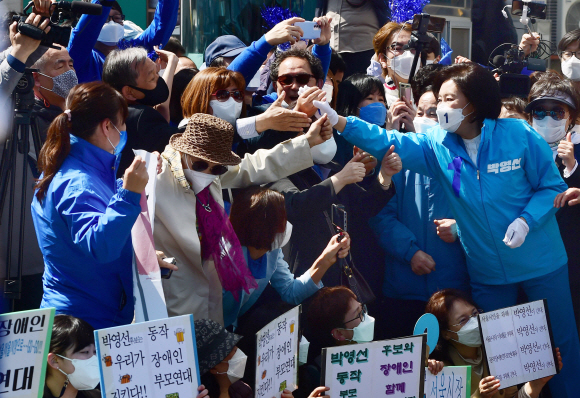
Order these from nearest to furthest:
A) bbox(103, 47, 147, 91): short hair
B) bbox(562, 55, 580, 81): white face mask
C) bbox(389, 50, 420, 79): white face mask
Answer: bbox(103, 47, 147, 91): short hair
bbox(389, 50, 420, 79): white face mask
bbox(562, 55, 580, 81): white face mask

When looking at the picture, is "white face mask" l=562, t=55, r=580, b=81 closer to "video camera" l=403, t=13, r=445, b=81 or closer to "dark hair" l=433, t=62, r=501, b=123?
"video camera" l=403, t=13, r=445, b=81

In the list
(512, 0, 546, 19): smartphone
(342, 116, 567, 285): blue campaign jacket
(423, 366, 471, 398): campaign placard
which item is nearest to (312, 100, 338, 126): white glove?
(342, 116, 567, 285): blue campaign jacket

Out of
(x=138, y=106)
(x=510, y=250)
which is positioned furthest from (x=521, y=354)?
(x=138, y=106)

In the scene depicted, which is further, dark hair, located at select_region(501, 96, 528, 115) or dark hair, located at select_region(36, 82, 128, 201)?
dark hair, located at select_region(501, 96, 528, 115)

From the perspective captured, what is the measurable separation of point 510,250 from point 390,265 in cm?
69

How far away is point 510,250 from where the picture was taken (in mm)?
3508

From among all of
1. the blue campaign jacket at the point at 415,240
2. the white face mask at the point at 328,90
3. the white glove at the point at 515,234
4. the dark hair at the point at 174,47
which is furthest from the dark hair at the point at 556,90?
the dark hair at the point at 174,47

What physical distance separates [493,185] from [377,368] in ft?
3.99

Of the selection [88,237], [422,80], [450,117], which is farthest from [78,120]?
[422,80]

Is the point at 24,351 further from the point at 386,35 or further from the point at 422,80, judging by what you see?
the point at 386,35

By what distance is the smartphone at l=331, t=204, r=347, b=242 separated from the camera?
3434 millimetres

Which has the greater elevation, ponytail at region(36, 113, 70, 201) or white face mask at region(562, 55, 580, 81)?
ponytail at region(36, 113, 70, 201)

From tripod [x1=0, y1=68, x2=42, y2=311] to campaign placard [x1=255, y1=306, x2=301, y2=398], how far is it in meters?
1.10

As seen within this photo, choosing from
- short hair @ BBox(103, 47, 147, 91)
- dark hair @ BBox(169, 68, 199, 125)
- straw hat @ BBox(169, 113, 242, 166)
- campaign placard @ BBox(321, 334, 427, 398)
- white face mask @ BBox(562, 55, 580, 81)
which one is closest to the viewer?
campaign placard @ BBox(321, 334, 427, 398)
